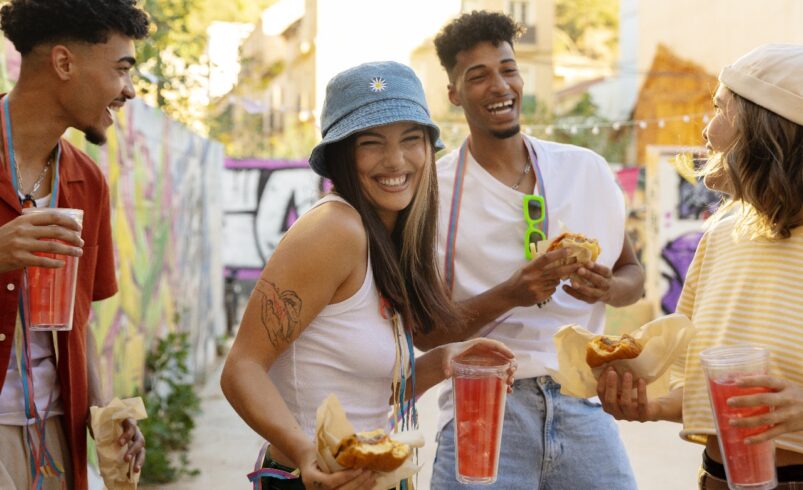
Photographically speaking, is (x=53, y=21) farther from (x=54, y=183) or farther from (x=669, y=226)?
(x=669, y=226)

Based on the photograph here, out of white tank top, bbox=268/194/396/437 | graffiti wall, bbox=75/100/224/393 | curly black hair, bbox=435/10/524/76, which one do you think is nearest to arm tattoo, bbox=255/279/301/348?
white tank top, bbox=268/194/396/437

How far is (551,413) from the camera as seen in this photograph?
3506mm

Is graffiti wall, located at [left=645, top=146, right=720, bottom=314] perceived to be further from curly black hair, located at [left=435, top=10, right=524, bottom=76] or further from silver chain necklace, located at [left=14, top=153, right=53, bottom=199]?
silver chain necklace, located at [left=14, top=153, right=53, bottom=199]

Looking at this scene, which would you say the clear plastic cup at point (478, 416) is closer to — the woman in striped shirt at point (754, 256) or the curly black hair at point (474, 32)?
the woman in striped shirt at point (754, 256)

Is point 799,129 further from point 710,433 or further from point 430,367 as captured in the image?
point 430,367

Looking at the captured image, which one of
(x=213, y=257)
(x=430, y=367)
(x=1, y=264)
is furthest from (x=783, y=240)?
(x=213, y=257)

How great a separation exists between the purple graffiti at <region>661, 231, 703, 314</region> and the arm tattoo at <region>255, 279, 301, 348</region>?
1376 cm

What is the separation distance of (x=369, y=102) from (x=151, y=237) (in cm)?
593

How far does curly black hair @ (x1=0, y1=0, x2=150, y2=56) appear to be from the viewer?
9.88 feet

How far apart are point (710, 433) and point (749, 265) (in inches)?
18.8

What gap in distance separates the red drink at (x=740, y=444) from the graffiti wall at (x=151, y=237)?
11.0ft

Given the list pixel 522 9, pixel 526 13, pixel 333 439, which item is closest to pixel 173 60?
pixel 333 439

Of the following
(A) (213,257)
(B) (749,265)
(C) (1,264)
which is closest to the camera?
(C) (1,264)

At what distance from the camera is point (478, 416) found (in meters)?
2.69
